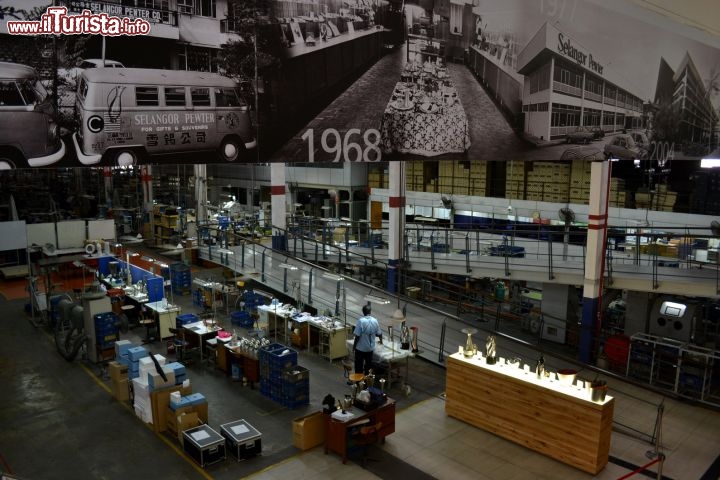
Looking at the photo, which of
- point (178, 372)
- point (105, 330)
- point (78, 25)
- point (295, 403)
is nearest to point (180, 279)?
point (105, 330)

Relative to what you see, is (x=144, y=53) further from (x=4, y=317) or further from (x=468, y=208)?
(x=468, y=208)

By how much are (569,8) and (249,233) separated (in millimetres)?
14730

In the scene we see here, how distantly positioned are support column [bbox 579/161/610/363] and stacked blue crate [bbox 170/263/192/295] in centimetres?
1155

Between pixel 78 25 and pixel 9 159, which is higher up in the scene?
pixel 78 25

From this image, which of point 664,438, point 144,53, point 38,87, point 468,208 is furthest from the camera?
point 468,208

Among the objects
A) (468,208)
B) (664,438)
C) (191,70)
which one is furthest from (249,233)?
(664,438)

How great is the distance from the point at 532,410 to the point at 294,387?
13.4ft

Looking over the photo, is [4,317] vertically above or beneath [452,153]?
beneath

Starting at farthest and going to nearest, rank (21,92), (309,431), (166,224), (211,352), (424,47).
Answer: (166,224)
(211,352)
(424,47)
(309,431)
(21,92)

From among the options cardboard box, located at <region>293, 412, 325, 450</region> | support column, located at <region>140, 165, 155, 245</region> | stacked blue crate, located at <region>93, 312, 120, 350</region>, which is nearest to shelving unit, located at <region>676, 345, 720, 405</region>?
cardboard box, located at <region>293, 412, 325, 450</region>

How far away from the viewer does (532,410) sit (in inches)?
350

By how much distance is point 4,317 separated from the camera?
52.0 feet

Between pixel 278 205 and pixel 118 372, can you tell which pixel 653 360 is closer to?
pixel 118 372

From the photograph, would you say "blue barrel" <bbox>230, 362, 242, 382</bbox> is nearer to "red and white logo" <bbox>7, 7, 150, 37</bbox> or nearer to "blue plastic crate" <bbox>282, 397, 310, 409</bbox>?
"blue plastic crate" <bbox>282, 397, 310, 409</bbox>
